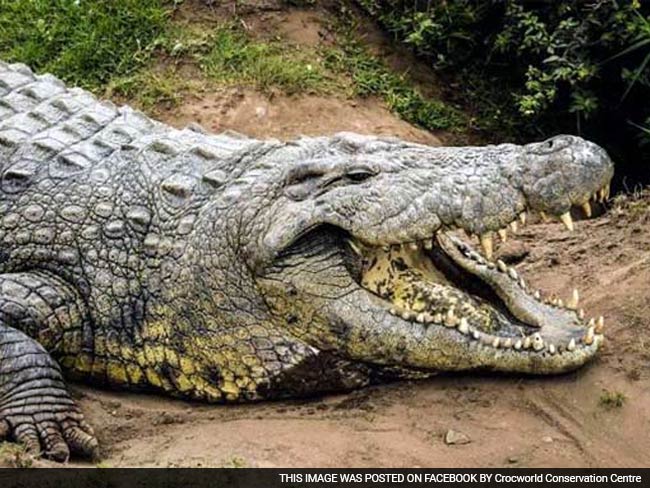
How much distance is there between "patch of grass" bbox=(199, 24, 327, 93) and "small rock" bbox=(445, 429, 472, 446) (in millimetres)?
3812

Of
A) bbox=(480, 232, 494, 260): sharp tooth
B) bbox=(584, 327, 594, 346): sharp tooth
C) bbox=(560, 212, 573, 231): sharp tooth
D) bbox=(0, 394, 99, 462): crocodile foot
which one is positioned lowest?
bbox=(0, 394, 99, 462): crocodile foot

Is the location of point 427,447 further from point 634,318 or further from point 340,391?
point 634,318

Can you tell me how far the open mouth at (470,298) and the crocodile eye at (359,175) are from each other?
0.25 m

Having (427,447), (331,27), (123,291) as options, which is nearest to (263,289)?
(123,291)

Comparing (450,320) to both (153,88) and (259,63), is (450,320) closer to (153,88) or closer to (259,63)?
(259,63)

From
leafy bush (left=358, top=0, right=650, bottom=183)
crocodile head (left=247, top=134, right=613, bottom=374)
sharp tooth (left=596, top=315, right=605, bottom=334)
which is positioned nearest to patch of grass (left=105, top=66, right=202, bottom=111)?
leafy bush (left=358, top=0, right=650, bottom=183)

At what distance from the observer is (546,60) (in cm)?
643

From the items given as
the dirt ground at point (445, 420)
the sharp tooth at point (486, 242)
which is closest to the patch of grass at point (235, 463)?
the dirt ground at point (445, 420)

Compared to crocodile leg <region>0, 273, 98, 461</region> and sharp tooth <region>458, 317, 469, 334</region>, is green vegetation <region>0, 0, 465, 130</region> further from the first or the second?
sharp tooth <region>458, 317, 469, 334</region>

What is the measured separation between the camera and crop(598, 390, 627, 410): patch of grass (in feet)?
13.7

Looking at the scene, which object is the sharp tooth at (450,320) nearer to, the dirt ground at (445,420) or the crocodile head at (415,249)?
the crocodile head at (415,249)

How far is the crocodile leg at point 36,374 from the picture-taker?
425 cm

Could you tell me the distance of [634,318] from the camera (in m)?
4.68

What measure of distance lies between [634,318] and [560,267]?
0.80 meters
